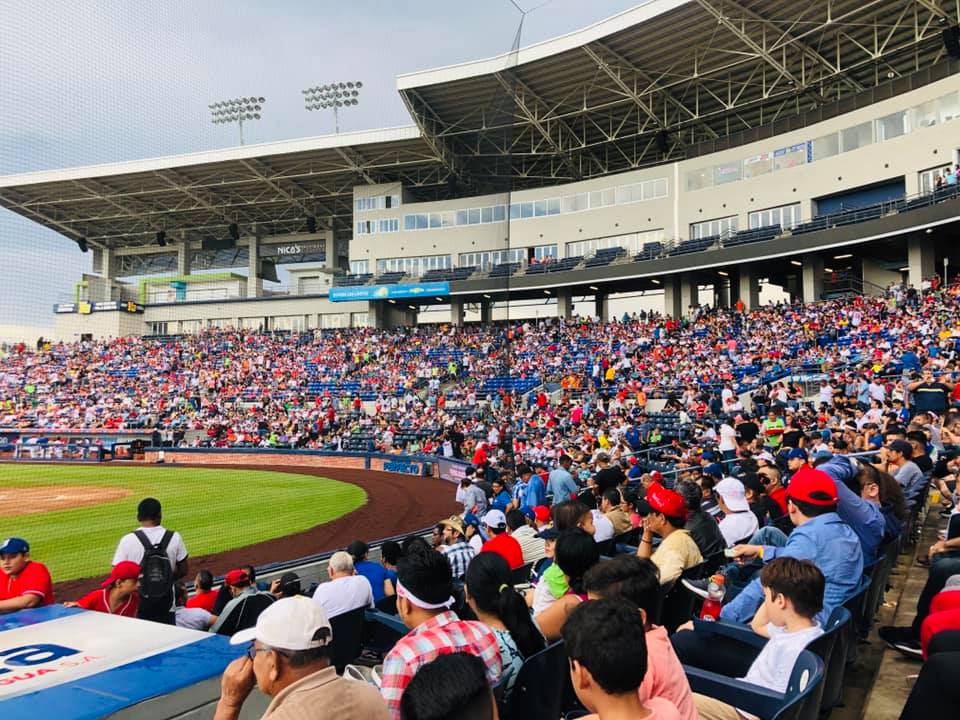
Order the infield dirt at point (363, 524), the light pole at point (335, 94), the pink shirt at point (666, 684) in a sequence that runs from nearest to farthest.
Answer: the pink shirt at point (666, 684) < the infield dirt at point (363, 524) < the light pole at point (335, 94)

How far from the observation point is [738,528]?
565 centimetres

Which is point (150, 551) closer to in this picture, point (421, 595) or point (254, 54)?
point (421, 595)

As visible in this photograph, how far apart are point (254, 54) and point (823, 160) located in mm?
29666

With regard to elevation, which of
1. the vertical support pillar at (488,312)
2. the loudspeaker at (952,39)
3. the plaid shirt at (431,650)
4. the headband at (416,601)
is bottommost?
the plaid shirt at (431,650)

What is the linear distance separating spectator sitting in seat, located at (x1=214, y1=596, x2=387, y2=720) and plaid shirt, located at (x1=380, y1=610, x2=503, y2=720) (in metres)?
0.32

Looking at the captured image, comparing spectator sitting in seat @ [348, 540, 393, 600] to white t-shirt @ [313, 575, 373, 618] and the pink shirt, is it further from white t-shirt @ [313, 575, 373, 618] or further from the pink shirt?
the pink shirt

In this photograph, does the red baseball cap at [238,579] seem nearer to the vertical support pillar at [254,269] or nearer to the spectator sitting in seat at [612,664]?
the spectator sitting in seat at [612,664]

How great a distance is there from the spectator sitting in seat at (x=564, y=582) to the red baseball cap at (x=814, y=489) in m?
1.45

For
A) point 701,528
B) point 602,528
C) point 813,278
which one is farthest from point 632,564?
point 813,278

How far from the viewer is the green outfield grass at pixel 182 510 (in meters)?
11.2

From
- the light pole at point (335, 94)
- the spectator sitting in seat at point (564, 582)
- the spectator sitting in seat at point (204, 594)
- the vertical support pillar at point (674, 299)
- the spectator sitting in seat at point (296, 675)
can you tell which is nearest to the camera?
the spectator sitting in seat at point (296, 675)

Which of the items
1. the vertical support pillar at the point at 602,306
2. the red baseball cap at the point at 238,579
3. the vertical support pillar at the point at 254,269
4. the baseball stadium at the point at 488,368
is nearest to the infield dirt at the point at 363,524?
the baseball stadium at the point at 488,368

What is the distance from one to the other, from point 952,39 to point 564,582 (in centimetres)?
3112

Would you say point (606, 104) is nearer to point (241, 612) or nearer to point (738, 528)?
point (738, 528)
